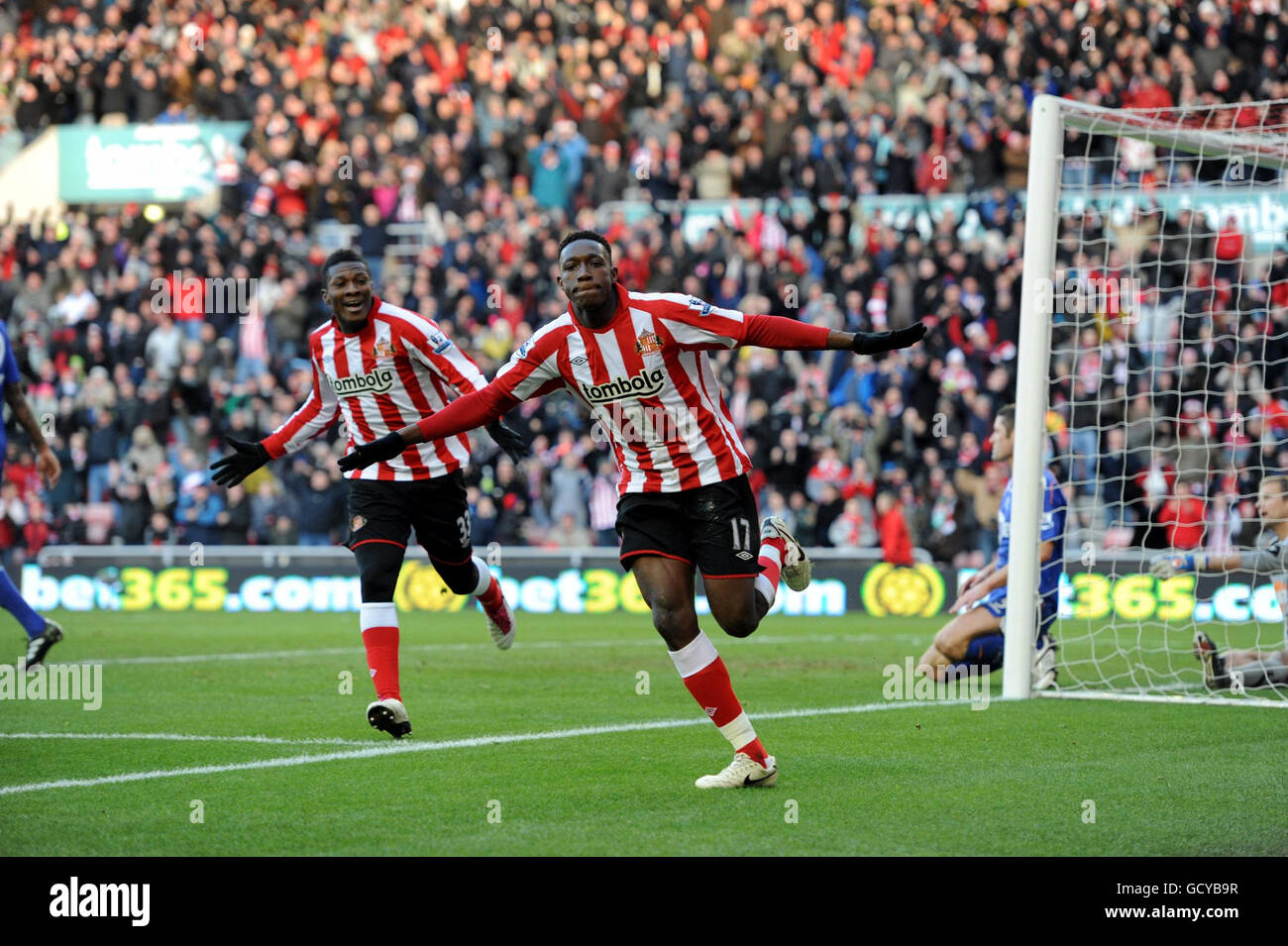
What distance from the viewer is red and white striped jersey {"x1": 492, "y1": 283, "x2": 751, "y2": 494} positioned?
6732mm

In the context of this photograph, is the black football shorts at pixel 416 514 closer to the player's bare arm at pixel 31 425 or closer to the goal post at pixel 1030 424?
the player's bare arm at pixel 31 425

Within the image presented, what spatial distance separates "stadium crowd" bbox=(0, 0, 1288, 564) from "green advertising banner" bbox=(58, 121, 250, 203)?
17.5 inches

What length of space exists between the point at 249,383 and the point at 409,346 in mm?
13594

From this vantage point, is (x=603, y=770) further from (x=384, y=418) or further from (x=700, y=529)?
(x=384, y=418)

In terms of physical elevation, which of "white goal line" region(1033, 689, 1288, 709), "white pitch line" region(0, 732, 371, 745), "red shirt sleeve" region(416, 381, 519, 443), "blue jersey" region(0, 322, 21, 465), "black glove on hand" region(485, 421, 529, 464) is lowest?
"white goal line" region(1033, 689, 1288, 709)

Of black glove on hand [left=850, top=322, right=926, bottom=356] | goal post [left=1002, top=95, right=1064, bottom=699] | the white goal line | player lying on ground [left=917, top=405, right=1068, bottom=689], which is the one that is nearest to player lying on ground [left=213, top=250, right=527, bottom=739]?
black glove on hand [left=850, top=322, right=926, bottom=356]

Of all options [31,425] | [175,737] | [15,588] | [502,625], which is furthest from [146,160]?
[175,737]

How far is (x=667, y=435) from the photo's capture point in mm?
6836

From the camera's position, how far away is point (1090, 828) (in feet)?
18.7

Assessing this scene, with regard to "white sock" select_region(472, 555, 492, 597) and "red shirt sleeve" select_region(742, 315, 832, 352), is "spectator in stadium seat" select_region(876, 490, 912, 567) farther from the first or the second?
"red shirt sleeve" select_region(742, 315, 832, 352)

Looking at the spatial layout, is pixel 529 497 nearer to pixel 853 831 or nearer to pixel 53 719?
pixel 53 719

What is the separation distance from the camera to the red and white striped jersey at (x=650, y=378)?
6.73 m

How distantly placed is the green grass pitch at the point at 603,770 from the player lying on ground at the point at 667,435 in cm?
54
